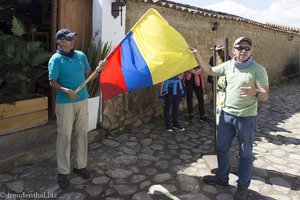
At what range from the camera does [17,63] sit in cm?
450

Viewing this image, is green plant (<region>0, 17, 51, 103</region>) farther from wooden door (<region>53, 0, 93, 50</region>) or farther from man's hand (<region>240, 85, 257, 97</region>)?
man's hand (<region>240, 85, 257, 97</region>)

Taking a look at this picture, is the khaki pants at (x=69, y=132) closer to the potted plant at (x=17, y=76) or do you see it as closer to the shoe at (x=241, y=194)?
the potted plant at (x=17, y=76)

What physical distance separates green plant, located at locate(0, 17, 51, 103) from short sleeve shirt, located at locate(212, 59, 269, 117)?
2.69 meters

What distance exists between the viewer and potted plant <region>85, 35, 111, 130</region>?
17.1 ft

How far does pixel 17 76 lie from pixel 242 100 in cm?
309

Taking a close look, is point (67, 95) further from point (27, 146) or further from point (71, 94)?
point (27, 146)

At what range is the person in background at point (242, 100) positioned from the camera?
3447 millimetres

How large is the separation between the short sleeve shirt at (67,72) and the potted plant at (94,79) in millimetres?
1394

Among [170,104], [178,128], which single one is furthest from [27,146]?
[178,128]

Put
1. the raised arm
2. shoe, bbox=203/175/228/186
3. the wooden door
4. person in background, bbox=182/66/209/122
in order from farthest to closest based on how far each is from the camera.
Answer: person in background, bbox=182/66/209/122 → the wooden door → shoe, bbox=203/175/228/186 → the raised arm

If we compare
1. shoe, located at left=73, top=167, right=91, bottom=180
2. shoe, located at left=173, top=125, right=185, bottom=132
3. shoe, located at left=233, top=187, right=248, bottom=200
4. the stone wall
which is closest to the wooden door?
the stone wall

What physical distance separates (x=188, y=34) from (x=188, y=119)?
223 centimetres

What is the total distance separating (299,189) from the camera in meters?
4.11

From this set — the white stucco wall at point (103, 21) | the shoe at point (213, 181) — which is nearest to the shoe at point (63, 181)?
the shoe at point (213, 181)
